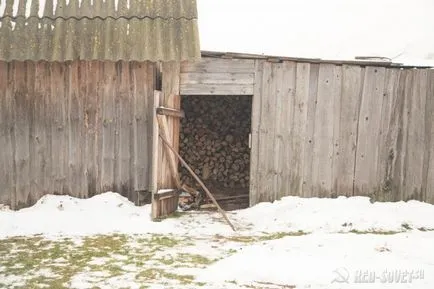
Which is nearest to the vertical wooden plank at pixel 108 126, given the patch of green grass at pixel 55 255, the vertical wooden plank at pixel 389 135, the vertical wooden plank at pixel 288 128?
the patch of green grass at pixel 55 255

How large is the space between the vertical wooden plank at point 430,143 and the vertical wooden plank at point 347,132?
127 centimetres

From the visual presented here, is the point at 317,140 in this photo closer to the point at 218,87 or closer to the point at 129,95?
the point at 218,87

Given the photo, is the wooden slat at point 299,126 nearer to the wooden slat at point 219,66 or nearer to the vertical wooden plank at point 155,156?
the wooden slat at point 219,66

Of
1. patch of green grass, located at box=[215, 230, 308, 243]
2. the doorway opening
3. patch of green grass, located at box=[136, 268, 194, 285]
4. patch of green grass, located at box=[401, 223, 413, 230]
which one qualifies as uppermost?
the doorway opening

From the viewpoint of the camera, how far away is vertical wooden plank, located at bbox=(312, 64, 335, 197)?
25.6 ft

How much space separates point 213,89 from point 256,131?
1078 millimetres

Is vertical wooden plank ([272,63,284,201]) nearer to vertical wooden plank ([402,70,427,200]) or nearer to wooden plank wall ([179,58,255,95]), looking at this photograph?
wooden plank wall ([179,58,255,95])

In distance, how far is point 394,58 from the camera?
29.0 ft

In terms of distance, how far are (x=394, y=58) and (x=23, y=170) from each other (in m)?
7.41

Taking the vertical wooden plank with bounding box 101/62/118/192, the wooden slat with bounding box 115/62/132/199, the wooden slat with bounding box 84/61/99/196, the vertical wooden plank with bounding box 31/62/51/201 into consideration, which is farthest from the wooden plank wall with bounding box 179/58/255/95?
the vertical wooden plank with bounding box 31/62/51/201

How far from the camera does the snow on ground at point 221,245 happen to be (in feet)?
15.1

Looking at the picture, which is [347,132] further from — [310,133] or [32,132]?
[32,132]

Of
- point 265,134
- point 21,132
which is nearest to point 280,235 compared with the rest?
point 265,134

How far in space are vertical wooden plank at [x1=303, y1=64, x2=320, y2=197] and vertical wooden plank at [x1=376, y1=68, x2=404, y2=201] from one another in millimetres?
1250
